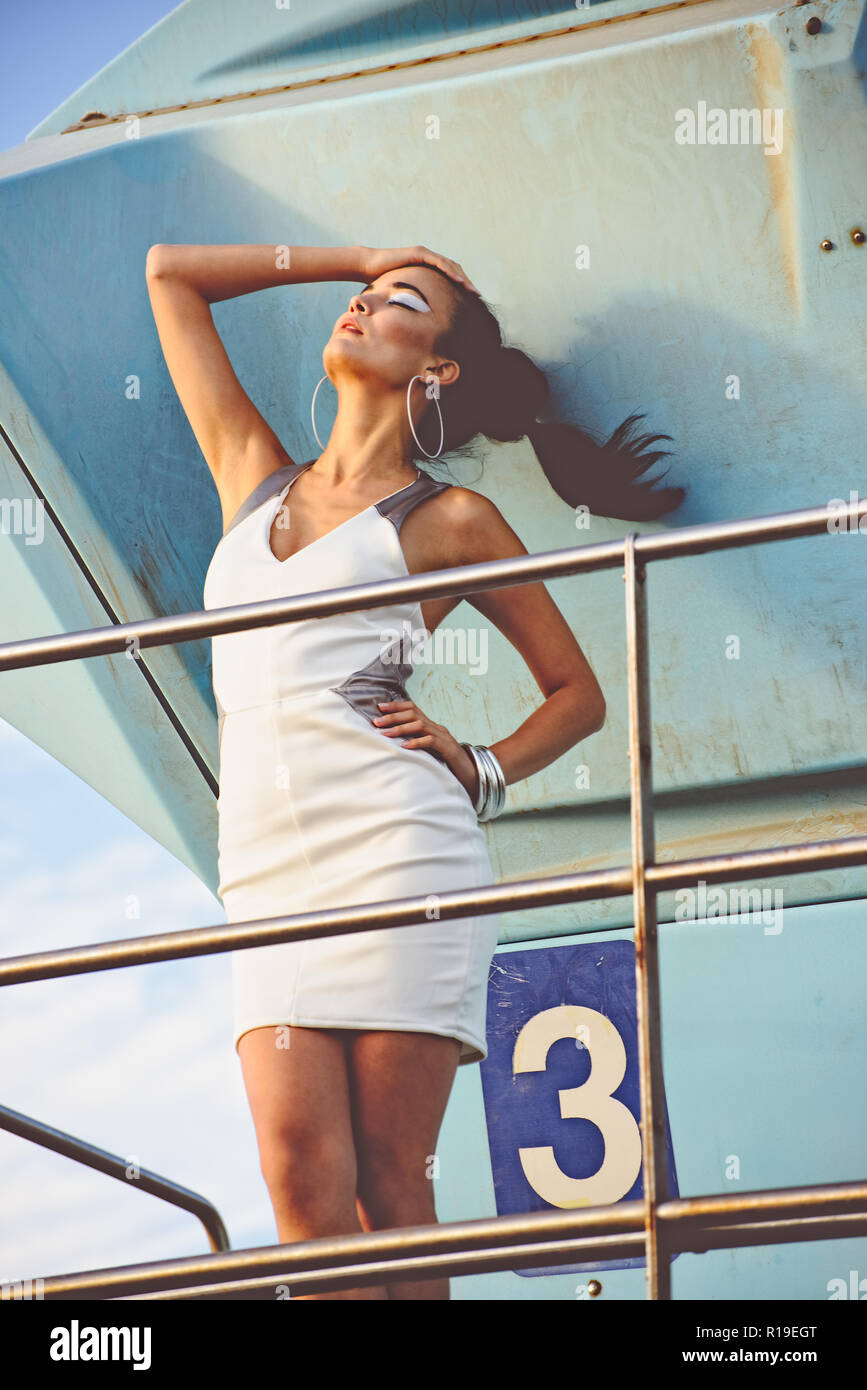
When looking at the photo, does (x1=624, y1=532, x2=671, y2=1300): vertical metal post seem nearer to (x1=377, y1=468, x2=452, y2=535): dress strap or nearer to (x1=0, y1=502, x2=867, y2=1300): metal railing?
(x1=0, y1=502, x2=867, y2=1300): metal railing

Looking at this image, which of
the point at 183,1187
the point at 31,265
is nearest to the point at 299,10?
the point at 31,265

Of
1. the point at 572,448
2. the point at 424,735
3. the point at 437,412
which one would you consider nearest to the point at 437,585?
the point at 424,735

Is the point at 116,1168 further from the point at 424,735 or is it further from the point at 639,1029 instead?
the point at 639,1029

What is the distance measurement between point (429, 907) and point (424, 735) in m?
0.59

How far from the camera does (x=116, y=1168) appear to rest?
63.8 inches

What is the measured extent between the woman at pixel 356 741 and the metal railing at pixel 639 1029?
0.36 meters

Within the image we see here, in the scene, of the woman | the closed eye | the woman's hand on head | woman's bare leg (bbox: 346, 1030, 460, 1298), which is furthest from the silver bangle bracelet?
the woman's hand on head

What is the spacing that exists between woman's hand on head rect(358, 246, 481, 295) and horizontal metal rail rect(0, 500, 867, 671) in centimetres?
118

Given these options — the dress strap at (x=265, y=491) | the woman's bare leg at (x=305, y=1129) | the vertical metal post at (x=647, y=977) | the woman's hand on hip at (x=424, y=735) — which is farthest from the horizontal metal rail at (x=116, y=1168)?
the dress strap at (x=265, y=491)

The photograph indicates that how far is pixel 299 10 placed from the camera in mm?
2332

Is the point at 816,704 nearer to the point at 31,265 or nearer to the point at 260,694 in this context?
the point at 260,694

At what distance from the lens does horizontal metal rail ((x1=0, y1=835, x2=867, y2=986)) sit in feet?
2.97

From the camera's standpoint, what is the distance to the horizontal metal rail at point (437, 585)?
981 millimetres
